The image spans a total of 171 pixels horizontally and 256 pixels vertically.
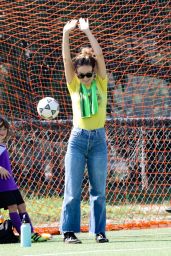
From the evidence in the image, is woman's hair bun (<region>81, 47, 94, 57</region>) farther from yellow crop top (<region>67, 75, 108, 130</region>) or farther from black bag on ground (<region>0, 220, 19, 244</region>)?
black bag on ground (<region>0, 220, 19, 244</region>)

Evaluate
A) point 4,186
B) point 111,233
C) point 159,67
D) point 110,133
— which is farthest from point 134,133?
point 4,186

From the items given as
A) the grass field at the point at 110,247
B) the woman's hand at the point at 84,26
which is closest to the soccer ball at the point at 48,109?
the grass field at the point at 110,247

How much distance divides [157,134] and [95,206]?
4675mm

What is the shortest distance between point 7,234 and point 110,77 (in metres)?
5.31

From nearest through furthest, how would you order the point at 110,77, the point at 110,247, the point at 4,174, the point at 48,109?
1. the point at 110,247
2. the point at 4,174
3. the point at 48,109
4. the point at 110,77

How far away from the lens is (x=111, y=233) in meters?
8.21

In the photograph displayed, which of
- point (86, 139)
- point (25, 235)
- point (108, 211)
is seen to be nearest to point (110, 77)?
point (108, 211)

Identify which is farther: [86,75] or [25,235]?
[86,75]

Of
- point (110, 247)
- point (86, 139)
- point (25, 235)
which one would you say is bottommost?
point (110, 247)

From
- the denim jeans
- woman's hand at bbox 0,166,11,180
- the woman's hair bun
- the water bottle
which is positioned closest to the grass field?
the water bottle

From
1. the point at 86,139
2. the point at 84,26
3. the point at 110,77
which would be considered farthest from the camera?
the point at 110,77

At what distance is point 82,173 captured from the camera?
7020 mm

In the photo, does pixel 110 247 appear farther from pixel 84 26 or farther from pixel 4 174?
pixel 84 26

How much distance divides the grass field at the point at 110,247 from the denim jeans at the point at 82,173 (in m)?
0.20
